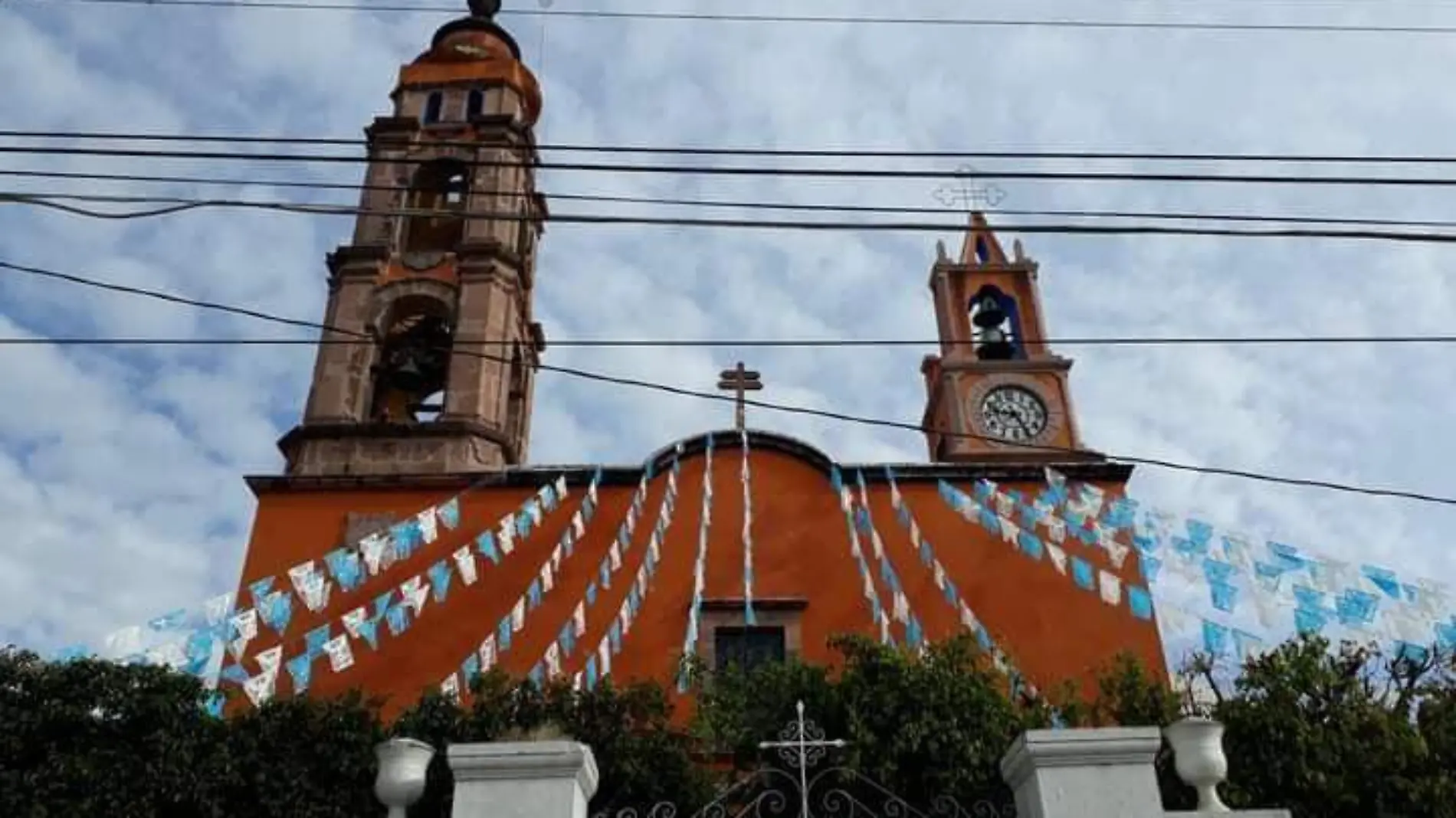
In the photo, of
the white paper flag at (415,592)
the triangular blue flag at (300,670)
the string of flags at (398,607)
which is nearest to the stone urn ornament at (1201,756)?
the string of flags at (398,607)

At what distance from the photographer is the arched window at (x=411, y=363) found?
50.0 feet

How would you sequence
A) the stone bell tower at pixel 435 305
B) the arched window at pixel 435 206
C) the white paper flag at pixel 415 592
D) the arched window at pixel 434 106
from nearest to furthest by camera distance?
the white paper flag at pixel 415 592
the stone bell tower at pixel 435 305
the arched window at pixel 435 206
the arched window at pixel 434 106

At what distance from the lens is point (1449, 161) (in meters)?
5.89

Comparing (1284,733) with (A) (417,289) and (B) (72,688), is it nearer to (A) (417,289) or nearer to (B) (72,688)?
(B) (72,688)

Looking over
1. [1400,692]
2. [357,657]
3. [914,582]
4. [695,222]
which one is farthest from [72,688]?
[1400,692]

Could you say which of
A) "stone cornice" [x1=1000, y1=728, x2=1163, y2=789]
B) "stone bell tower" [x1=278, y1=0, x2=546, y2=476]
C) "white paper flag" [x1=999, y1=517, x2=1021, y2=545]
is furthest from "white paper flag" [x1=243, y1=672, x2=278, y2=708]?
"white paper flag" [x1=999, y1=517, x2=1021, y2=545]

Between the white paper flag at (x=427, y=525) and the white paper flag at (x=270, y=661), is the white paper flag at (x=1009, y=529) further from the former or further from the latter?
the white paper flag at (x=270, y=661)

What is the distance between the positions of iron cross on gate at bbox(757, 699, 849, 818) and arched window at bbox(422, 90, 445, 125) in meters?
13.8

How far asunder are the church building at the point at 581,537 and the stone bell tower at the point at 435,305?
43 millimetres

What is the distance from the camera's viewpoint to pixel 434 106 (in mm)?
18688

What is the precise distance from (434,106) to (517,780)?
607 inches

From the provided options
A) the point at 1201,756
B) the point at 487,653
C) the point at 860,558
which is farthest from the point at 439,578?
the point at 1201,756

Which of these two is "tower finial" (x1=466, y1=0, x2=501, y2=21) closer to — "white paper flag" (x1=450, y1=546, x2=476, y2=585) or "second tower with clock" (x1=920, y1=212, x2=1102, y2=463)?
"second tower with clock" (x1=920, y1=212, x2=1102, y2=463)

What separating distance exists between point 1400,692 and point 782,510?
678cm
